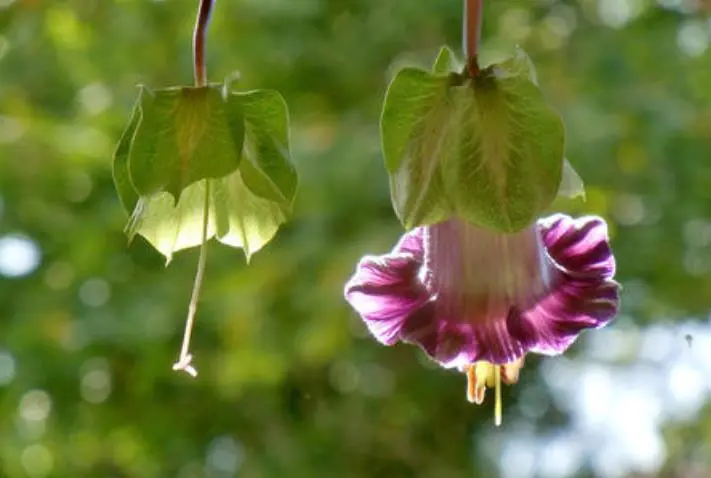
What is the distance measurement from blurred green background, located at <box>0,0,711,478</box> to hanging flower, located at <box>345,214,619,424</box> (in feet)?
Result: 2.29

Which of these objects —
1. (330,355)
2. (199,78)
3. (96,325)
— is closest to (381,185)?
(330,355)

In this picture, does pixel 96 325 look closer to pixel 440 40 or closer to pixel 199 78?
pixel 440 40

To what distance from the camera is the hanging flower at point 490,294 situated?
0.36 metres

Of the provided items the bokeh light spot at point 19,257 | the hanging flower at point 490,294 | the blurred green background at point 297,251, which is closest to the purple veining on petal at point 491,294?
the hanging flower at point 490,294

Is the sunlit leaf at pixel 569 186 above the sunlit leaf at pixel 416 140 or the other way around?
the other way around

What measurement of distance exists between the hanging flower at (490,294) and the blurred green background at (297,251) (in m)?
0.70

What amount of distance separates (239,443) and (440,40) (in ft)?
1.47

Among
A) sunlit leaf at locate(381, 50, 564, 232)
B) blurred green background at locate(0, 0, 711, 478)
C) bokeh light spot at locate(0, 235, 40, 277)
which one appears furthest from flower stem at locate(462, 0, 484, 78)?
bokeh light spot at locate(0, 235, 40, 277)

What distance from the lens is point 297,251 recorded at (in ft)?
3.68

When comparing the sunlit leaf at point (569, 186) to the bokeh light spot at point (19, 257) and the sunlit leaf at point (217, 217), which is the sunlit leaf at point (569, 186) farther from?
the bokeh light spot at point (19, 257)

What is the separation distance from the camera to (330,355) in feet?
3.75

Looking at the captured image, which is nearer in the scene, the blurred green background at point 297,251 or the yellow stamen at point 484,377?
the yellow stamen at point 484,377

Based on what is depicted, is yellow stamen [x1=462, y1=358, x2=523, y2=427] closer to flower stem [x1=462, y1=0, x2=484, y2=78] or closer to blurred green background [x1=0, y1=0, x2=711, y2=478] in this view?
flower stem [x1=462, y1=0, x2=484, y2=78]

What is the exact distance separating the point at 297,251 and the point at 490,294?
767 mm
